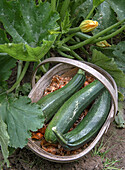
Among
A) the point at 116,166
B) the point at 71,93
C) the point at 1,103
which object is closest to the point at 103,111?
the point at 71,93

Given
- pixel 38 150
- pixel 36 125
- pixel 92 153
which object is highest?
pixel 36 125

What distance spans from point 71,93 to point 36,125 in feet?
1.37

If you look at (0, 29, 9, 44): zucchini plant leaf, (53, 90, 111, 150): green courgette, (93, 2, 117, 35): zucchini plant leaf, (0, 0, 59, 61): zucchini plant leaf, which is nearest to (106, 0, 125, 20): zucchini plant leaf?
(93, 2, 117, 35): zucchini plant leaf

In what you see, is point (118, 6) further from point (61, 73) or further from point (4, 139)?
point (4, 139)

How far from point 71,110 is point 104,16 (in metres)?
0.94

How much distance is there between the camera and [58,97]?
181 cm

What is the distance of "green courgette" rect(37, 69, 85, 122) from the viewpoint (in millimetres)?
1765

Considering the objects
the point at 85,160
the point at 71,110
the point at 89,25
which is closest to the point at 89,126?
the point at 71,110

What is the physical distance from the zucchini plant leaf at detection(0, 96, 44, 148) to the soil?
0.28 m

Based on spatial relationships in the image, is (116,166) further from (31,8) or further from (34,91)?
(31,8)

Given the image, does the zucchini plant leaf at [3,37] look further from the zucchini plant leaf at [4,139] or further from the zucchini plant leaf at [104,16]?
the zucchini plant leaf at [104,16]

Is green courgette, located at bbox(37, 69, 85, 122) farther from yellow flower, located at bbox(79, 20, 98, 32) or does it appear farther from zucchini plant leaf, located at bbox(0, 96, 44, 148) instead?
yellow flower, located at bbox(79, 20, 98, 32)

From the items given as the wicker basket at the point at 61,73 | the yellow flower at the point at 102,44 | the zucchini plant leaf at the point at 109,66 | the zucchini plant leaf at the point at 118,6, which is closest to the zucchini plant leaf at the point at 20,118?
the wicker basket at the point at 61,73

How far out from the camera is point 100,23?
209cm
